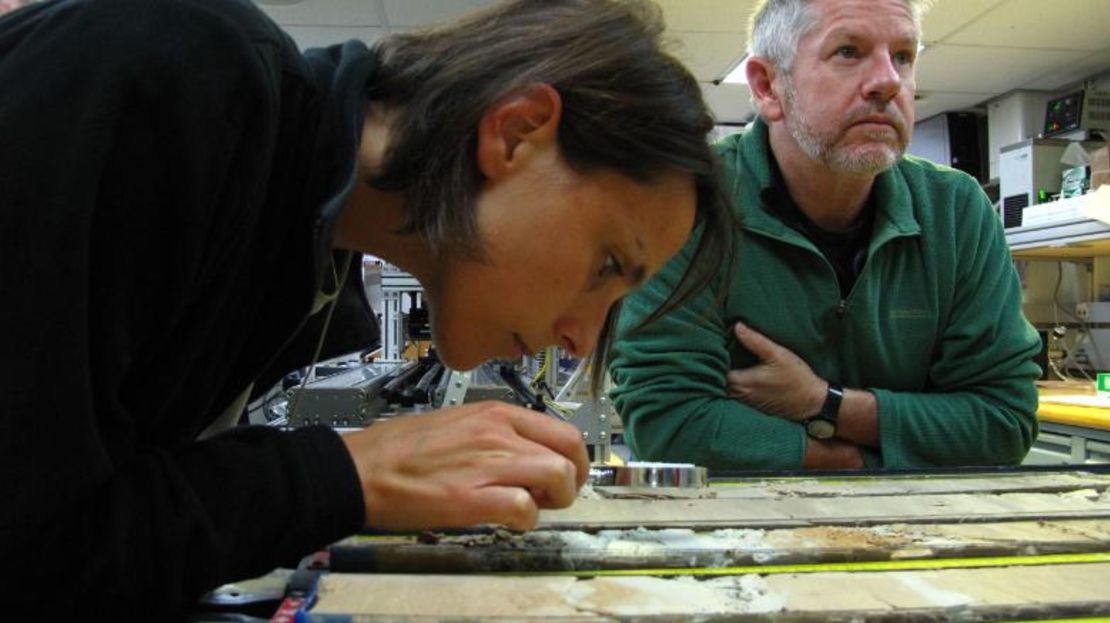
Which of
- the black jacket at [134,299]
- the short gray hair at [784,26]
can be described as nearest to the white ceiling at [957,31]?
the short gray hair at [784,26]

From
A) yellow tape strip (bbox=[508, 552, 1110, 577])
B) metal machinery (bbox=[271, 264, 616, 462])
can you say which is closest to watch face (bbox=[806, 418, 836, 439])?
metal machinery (bbox=[271, 264, 616, 462])

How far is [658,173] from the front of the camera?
0.79 meters

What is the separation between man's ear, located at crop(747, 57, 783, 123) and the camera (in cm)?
149

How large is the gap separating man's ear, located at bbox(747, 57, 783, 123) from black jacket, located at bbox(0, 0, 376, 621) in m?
1.04

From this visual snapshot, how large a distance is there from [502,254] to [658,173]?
6.8 inches

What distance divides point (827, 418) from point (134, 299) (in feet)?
3.44

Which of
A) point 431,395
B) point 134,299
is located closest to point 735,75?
point 431,395

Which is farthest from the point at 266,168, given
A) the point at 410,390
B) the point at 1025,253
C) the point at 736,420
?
the point at 1025,253

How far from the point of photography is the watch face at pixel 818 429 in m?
1.29

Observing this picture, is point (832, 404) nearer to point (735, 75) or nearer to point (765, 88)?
point (765, 88)

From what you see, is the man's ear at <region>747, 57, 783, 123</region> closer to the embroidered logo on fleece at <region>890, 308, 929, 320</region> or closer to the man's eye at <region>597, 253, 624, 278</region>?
the embroidered logo on fleece at <region>890, 308, 929, 320</region>

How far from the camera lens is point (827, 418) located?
1287 mm

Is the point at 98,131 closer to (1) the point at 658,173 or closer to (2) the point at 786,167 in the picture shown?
(1) the point at 658,173

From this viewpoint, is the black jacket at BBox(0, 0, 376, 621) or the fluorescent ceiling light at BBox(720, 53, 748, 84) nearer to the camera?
the black jacket at BBox(0, 0, 376, 621)
